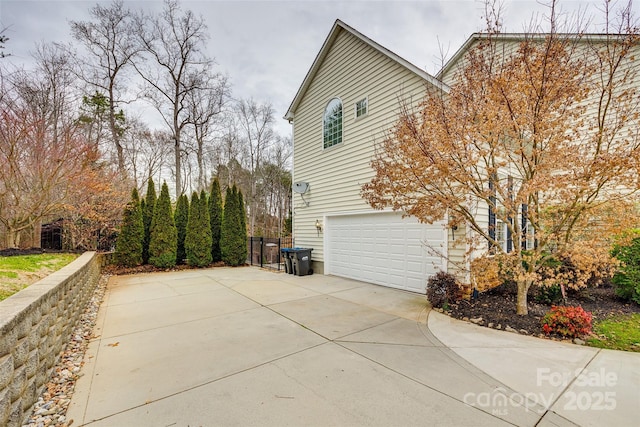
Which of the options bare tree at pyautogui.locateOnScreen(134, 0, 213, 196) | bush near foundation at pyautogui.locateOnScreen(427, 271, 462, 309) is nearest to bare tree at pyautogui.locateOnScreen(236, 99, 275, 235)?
bare tree at pyautogui.locateOnScreen(134, 0, 213, 196)

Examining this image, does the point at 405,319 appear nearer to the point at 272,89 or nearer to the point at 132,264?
the point at 132,264

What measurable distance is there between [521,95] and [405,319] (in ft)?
12.1

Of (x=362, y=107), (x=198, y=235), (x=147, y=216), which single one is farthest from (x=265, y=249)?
(x=362, y=107)

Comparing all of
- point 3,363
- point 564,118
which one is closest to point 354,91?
point 564,118

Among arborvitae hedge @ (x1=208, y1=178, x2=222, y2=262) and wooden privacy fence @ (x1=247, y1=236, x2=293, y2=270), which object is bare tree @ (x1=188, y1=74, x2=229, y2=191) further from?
wooden privacy fence @ (x1=247, y1=236, x2=293, y2=270)

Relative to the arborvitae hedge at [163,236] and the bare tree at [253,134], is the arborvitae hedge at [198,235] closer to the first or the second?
the arborvitae hedge at [163,236]

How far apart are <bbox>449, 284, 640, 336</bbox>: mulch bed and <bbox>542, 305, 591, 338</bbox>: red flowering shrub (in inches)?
6.2

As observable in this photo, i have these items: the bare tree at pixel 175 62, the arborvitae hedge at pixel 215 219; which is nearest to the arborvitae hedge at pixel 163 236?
the arborvitae hedge at pixel 215 219

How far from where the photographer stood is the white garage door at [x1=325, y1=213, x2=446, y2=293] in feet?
20.4

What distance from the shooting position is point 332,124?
8898mm

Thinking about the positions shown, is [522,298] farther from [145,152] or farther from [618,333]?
[145,152]

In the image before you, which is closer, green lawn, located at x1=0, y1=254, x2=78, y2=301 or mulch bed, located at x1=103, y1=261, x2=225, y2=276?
green lawn, located at x1=0, y1=254, x2=78, y2=301

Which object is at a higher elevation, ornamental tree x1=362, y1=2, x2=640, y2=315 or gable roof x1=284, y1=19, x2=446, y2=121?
gable roof x1=284, y1=19, x2=446, y2=121

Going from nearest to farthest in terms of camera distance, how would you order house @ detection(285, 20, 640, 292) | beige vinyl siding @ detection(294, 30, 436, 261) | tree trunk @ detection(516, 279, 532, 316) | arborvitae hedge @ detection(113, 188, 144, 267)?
1. tree trunk @ detection(516, 279, 532, 316)
2. house @ detection(285, 20, 640, 292)
3. beige vinyl siding @ detection(294, 30, 436, 261)
4. arborvitae hedge @ detection(113, 188, 144, 267)
